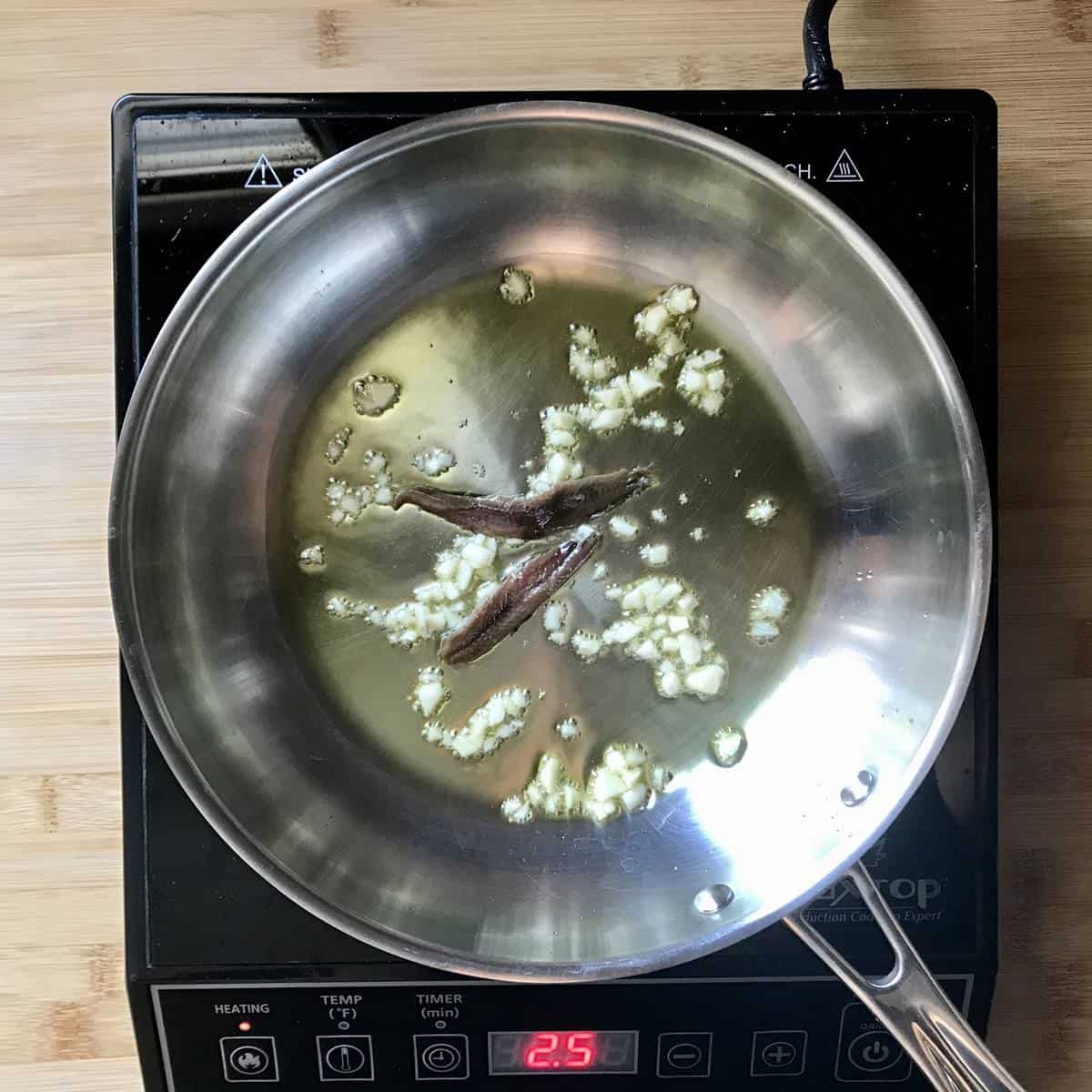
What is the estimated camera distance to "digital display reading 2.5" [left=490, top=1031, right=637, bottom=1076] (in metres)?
0.68

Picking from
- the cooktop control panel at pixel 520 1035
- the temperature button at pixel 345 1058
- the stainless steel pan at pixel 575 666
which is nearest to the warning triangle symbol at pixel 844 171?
the stainless steel pan at pixel 575 666

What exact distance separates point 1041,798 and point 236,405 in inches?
24.6

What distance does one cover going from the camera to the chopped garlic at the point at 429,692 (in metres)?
0.74

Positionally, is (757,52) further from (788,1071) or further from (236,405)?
(788,1071)

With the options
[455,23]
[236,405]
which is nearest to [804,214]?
[455,23]

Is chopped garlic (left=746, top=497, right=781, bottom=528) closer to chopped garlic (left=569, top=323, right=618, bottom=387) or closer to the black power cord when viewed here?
chopped garlic (left=569, top=323, right=618, bottom=387)

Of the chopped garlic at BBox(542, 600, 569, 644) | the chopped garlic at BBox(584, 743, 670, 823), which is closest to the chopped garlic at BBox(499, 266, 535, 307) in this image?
the chopped garlic at BBox(542, 600, 569, 644)

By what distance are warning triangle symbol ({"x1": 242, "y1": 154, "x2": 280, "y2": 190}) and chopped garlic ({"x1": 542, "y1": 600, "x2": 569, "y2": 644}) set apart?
0.33m

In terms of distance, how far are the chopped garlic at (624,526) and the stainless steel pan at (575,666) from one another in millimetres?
66

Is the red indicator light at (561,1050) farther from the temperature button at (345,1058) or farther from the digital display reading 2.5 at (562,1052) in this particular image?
the temperature button at (345,1058)

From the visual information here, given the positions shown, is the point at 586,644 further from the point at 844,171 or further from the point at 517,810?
the point at 844,171

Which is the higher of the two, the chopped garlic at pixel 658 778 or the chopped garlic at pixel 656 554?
the chopped garlic at pixel 656 554

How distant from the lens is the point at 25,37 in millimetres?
710

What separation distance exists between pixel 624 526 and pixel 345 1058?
1.32 feet
